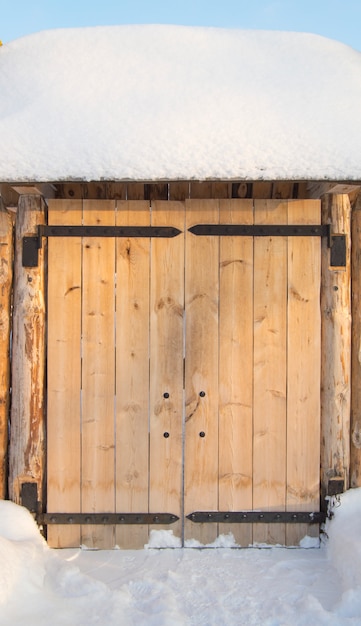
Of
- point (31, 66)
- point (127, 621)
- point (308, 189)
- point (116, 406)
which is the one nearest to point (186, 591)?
point (127, 621)

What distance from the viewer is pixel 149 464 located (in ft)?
10.0

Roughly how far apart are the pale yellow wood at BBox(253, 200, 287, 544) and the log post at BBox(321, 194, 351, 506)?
261 millimetres

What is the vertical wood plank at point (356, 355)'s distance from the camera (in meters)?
3.06

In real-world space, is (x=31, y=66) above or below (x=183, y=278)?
above

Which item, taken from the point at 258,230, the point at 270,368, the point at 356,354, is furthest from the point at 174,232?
the point at 356,354

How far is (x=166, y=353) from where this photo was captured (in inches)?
120

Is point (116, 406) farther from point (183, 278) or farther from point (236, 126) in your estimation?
point (236, 126)

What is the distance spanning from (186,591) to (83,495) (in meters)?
0.87

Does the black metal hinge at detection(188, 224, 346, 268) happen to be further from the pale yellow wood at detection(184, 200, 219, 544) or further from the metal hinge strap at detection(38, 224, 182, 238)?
the metal hinge strap at detection(38, 224, 182, 238)

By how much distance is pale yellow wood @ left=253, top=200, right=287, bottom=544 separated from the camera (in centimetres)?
305

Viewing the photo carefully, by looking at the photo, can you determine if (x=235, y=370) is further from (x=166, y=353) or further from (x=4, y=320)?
(x=4, y=320)

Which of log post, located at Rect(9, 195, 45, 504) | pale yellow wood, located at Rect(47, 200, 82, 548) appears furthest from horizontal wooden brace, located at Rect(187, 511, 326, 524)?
log post, located at Rect(9, 195, 45, 504)

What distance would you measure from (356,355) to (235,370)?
0.77 meters

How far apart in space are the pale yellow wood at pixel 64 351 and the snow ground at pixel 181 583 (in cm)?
38
